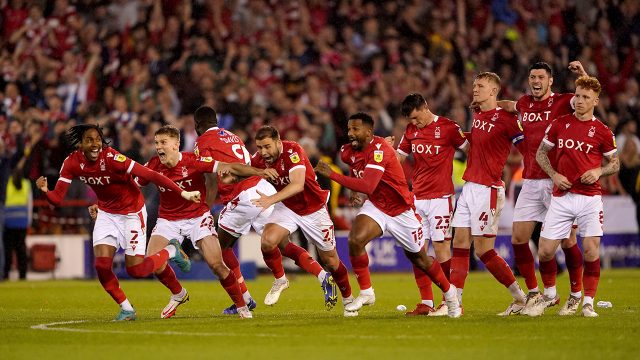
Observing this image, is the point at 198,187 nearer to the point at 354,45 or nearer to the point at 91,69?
the point at 91,69

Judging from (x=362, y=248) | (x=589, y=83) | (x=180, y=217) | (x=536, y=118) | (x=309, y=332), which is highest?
(x=589, y=83)

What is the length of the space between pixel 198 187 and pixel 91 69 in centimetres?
1253

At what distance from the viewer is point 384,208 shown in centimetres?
1382

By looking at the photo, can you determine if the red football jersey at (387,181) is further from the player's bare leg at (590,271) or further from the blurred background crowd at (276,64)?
the blurred background crowd at (276,64)

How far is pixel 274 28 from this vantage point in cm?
2862

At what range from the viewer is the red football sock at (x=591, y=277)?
1374 centimetres

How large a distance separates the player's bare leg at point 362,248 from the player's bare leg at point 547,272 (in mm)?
1822

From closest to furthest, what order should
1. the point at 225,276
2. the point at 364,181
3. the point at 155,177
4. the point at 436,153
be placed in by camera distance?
the point at 364,181
the point at 155,177
the point at 225,276
the point at 436,153

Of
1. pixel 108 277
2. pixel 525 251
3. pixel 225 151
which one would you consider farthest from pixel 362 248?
pixel 225 151

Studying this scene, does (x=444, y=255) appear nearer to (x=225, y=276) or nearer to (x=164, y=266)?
(x=225, y=276)

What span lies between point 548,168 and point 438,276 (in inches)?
67.1

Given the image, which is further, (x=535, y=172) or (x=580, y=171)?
(x=535, y=172)

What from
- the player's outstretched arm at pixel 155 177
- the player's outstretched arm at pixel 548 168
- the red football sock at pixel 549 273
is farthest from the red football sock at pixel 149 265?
the player's outstretched arm at pixel 548 168

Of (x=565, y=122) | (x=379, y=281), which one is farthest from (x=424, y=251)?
(x=379, y=281)
